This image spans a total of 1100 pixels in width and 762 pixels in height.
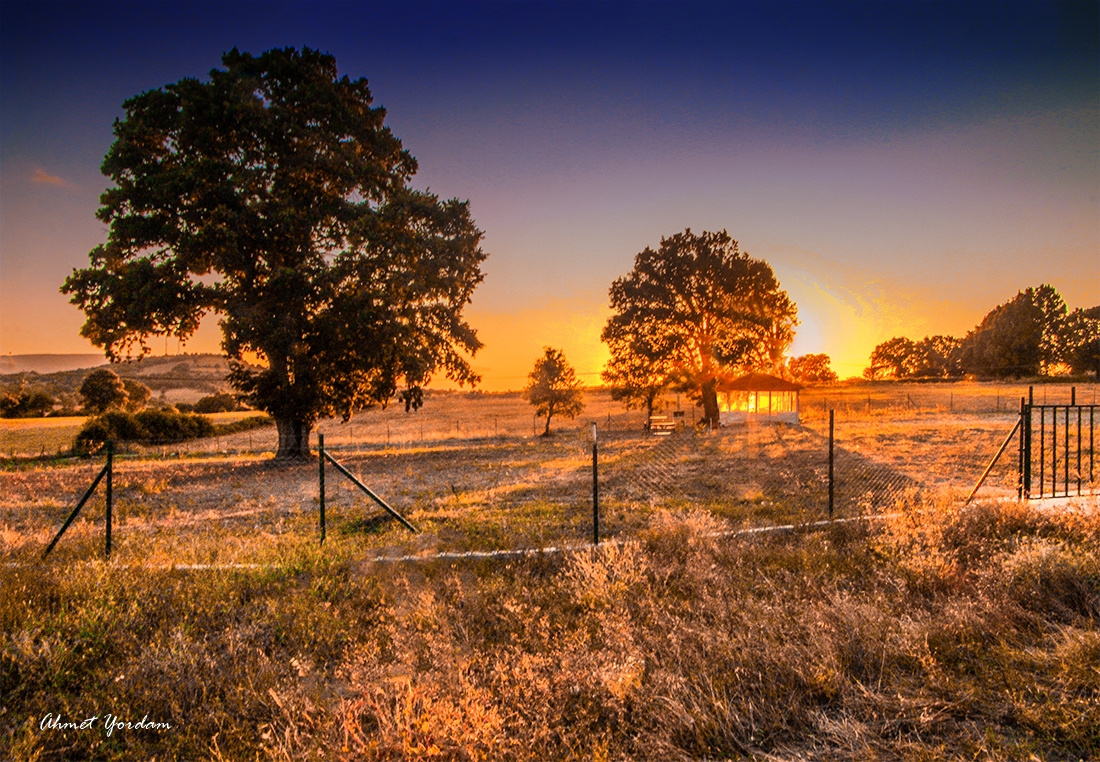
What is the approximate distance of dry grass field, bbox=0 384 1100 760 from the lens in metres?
3.75

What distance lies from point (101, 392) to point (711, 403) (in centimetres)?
5008

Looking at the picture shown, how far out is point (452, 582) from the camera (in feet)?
21.5

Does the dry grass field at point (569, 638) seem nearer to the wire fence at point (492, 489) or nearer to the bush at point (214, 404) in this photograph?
the wire fence at point (492, 489)

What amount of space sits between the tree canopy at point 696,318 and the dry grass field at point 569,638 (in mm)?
24140

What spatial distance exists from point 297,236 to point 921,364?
5038 inches

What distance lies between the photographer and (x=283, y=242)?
2136 cm

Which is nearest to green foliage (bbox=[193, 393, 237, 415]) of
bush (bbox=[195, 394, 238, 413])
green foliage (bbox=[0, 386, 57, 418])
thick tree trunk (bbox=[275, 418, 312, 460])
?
bush (bbox=[195, 394, 238, 413])

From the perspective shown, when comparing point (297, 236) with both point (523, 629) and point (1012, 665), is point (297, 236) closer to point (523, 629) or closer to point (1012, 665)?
point (523, 629)

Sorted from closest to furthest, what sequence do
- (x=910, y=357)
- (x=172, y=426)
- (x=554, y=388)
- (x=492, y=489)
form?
(x=492, y=489)
(x=172, y=426)
(x=554, y=388)
(x=910, y=357)

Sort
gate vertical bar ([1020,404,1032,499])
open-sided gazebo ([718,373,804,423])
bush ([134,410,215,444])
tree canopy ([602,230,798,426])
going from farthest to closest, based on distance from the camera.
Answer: open-sided gazebo ([718,373,804,423]) → tree canopy ([602,230,798,426]) → bush ([134,410,215,444]) → gate vertical bar ([1020,404,1032,499])

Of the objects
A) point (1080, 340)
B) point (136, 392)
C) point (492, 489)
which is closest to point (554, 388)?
point (492, 489)

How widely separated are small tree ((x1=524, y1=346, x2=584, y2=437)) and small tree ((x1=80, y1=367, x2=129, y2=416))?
34.8 m

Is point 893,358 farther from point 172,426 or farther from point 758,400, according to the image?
point 172,426
